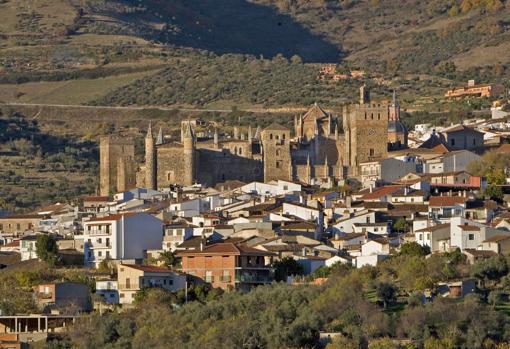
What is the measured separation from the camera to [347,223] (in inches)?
2896

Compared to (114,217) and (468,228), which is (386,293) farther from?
(114,217)

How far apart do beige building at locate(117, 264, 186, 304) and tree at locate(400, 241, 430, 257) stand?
21.2 feet

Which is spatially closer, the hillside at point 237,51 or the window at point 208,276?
the window at point 208,276

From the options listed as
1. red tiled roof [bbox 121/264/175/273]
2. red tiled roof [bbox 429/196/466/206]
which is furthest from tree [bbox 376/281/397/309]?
red tiled roof [bbox 429/196/466/206]

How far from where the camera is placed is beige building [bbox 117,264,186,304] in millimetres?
63938

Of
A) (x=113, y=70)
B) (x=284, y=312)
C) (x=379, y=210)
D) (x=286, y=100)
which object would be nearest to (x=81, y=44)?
(x=113, y=70)

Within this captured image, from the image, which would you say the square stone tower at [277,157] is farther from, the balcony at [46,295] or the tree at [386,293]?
the tree at [386,293]

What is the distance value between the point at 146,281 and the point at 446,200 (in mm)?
14150

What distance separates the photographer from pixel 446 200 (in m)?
74.8

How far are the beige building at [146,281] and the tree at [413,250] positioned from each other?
21.2 ft

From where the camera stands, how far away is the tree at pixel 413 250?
6569 cm

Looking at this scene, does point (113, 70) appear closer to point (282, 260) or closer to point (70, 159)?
point (70, 159)

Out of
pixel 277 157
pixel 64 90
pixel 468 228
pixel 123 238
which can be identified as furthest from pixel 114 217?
pixel 64 90

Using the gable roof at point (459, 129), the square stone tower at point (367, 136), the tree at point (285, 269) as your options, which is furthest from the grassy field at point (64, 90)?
the tree at point (285, 269)
